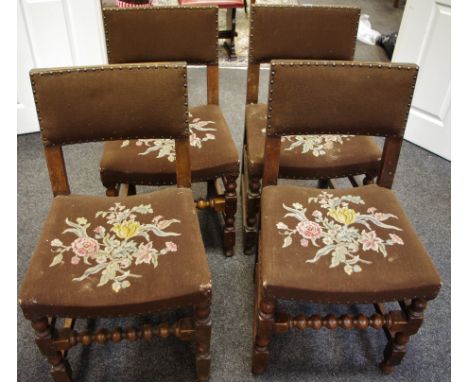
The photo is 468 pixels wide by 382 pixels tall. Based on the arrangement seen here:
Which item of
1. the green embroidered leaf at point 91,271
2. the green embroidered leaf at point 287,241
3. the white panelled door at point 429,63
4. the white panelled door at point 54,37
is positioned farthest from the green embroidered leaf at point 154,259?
the white panelled door at point 429,63

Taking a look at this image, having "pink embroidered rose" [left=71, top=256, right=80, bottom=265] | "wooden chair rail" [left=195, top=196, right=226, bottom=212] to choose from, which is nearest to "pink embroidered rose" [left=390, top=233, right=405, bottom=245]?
"wooden chair rail" [left=195, top=196, right=226, bottom=212]

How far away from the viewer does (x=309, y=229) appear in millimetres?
1332

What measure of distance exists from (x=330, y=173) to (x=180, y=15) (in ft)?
2.51

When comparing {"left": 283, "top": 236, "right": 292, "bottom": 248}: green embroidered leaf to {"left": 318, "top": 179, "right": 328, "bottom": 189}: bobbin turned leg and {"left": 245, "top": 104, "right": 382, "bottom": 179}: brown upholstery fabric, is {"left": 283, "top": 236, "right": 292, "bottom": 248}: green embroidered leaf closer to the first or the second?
{"left": 245, "top": 104, "right": 382, "bottom": 179}: brown upholstery fabric

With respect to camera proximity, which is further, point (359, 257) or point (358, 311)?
point (358, 311)

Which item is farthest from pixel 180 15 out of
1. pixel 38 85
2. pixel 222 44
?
pixel 222 44

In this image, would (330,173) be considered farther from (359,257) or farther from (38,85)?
(38,85)

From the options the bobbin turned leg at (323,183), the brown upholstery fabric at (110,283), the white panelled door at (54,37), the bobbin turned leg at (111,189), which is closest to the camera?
the brown upholstery fabric at (110,283)

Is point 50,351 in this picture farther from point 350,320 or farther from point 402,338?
point 402,338

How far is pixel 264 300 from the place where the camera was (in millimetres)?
1271

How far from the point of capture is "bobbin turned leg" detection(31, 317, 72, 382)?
121cm

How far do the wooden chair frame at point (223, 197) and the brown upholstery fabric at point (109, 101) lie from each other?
1.01 feet

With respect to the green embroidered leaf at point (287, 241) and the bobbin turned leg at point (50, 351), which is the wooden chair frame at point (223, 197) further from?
the bobbin turned leg at point (50, 351)

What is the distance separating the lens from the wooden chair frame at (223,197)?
5.53 ft
